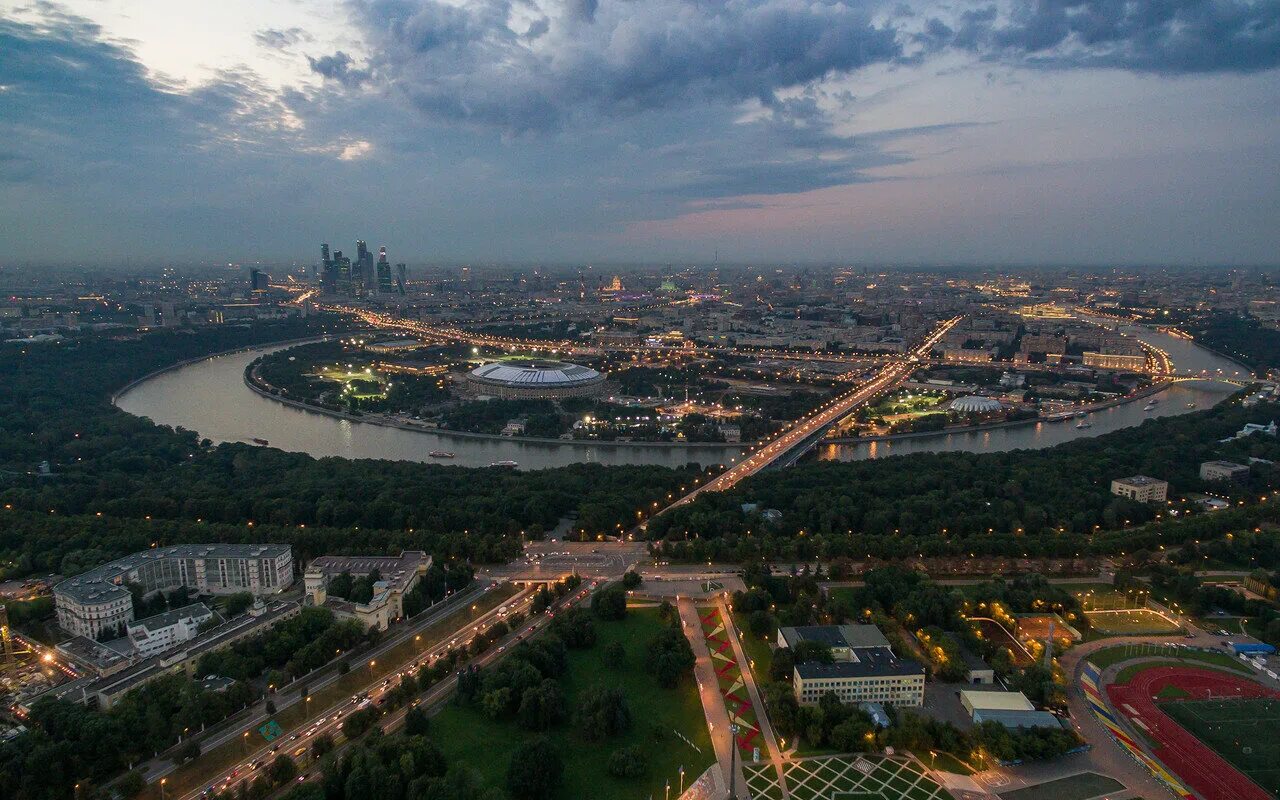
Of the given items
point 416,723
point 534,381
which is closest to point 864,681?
point 416,723

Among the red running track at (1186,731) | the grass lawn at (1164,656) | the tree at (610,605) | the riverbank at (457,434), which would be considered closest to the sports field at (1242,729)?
the red running track at (1186,731)

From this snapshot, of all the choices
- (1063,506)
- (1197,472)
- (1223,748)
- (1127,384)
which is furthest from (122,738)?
(1127,384)

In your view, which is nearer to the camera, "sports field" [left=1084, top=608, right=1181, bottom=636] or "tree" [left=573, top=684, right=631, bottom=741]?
"tree" [left=573, top=684, right=631, bottom=741]

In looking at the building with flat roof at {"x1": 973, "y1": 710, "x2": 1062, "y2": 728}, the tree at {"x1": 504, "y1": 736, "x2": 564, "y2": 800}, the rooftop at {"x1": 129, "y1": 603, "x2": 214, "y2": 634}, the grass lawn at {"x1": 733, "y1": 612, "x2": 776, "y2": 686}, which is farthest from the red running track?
the rooftop at {"x1": 129, "y1": 603, "x2": 214, "y2": 634}

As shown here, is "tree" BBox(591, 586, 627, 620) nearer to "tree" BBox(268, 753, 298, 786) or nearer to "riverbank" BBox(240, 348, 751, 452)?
"tree" BBox(268, 753, 298, 786)

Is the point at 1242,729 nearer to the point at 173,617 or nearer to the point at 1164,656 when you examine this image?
the point at 1164,656

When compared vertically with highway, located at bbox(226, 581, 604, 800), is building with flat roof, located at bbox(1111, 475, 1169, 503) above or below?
above
